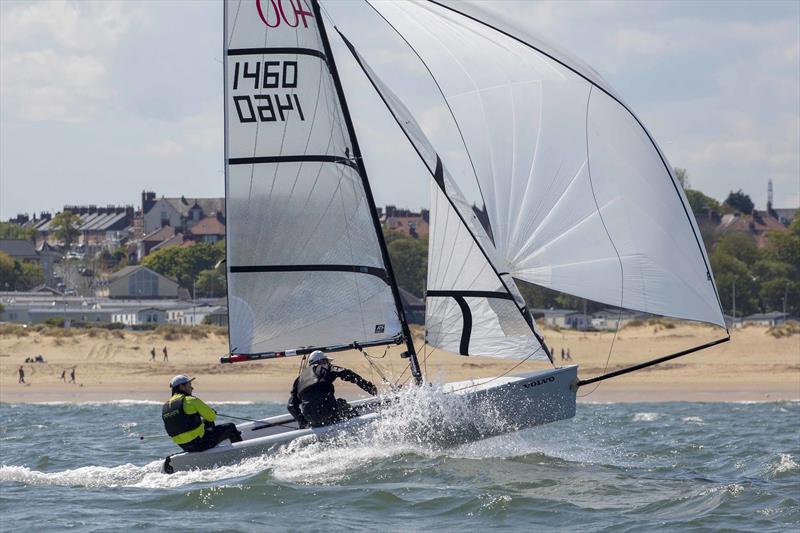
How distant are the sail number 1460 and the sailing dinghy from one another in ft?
0.05

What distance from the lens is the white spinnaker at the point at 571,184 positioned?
11836mm

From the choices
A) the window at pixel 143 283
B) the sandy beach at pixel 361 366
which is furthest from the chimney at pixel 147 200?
the sandy beach at pixel 361 366

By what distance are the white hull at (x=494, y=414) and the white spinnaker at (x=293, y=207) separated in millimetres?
1172

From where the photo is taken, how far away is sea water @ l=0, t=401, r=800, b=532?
10.7 m

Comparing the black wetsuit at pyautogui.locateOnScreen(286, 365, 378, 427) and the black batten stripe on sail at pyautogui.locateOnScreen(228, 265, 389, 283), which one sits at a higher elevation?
the black batten stripe on sail at pyautogui.locateOnScreen(228, 265, 389, 283)

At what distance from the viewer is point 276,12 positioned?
1275cm

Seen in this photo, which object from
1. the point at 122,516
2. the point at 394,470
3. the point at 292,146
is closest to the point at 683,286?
the point at 394,470

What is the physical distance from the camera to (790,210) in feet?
373

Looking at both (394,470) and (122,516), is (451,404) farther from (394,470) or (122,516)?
(122,516)

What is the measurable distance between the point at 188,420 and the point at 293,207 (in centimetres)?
245

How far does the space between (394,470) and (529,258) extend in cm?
248

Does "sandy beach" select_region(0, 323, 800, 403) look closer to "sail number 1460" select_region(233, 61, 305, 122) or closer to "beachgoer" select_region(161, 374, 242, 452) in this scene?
"sail number 1460" select_region(233, 61, 305, 122)

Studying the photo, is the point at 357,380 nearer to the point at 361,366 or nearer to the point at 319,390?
the point at 319,390

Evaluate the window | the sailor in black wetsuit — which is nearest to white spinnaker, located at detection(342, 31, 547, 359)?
the sailor in black wetsuit
